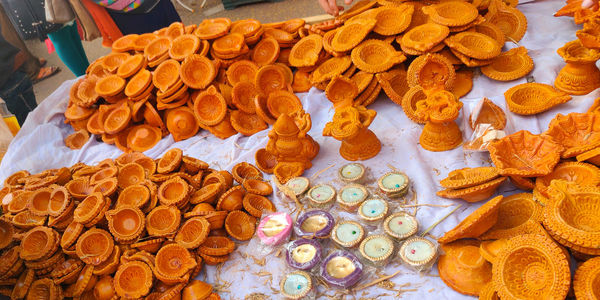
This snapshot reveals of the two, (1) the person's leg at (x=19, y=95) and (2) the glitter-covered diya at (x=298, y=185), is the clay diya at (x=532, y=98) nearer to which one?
(2) the glitter-covered diya at (x=298, y=185)

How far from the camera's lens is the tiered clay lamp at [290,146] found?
8.47 ft

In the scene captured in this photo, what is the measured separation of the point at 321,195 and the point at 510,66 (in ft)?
5.92

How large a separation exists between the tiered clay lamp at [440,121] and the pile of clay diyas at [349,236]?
360 mm

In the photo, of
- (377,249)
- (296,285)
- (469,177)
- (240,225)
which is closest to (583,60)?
(469,177)

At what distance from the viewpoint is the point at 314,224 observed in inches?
89.9

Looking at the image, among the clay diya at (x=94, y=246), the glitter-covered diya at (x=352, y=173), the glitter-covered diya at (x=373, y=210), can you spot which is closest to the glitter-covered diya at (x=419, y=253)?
the glitter-covered diya at (x=373, y=210)

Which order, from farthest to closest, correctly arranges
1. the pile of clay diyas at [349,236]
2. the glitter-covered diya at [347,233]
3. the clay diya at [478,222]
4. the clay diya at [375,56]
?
1. the clay diya at [375,56]
2. the glitter-covered diya at [347,233]
3. the pile of clay diyas at [349,236]
4. the clay diya at [478,222]

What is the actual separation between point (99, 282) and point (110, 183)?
0.66 metres

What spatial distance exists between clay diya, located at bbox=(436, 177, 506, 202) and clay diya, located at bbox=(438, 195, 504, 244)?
0.19 meters

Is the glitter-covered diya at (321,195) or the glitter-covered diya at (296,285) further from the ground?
the glitter-covered diya at (321,195)

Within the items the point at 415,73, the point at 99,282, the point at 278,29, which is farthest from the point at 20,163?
the point at 415,73

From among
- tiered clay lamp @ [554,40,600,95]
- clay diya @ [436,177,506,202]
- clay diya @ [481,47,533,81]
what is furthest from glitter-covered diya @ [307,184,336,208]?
tiered clay lamp @ [554,40,600,95]

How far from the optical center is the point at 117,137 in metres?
3.52

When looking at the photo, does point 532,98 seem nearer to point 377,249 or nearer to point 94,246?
point 377,249
